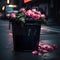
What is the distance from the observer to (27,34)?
10.3 metres

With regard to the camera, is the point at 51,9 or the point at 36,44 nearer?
the point at 36,44

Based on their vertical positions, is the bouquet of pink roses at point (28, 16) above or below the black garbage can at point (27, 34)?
above

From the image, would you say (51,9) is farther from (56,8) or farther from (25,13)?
(25,13)

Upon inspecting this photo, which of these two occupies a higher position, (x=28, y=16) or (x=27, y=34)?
(x=28, y=16)

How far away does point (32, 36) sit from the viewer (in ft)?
33.8

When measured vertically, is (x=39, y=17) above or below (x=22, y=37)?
above

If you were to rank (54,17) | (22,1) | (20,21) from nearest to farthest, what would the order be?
1. (20,21)
2. (54,17)
3. (22,1)

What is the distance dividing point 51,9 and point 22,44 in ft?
90.3

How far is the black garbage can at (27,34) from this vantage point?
1027cm

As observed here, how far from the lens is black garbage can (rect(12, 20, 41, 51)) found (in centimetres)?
1027

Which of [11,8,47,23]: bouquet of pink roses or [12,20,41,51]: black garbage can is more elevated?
[11,8,47,23]: bouquet of pink roses

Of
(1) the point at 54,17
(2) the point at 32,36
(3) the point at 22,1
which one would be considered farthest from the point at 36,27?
(3) the point at 22,1

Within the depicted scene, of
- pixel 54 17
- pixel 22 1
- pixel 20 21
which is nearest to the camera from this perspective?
pixel 20 21

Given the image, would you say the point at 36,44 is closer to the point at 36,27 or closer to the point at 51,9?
the point at 36,27
